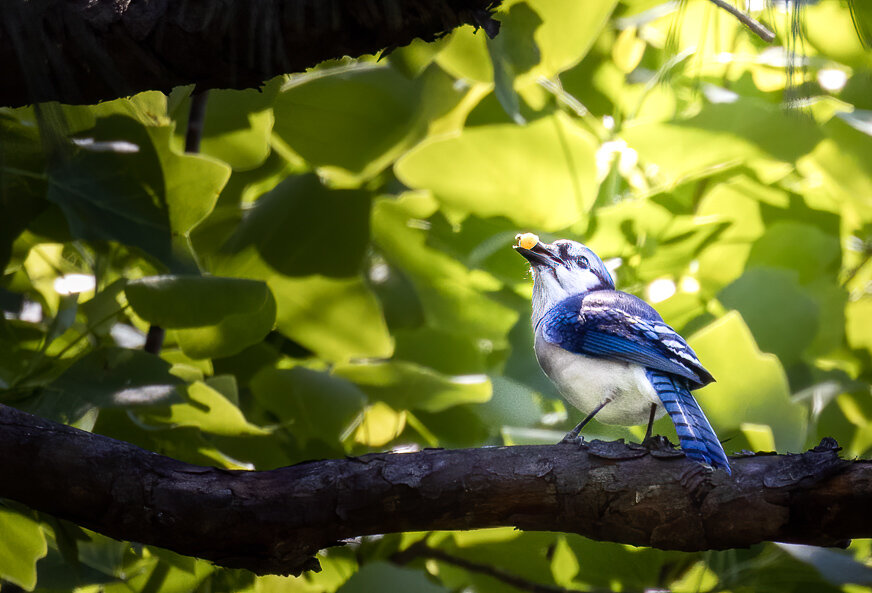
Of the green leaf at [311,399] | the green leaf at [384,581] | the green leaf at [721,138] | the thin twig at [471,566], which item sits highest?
the green leaf at [721,138]

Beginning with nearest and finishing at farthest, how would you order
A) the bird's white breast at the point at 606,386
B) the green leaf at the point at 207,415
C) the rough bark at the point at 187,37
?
the rough bark at the point at 187,37
the bird's white breast at the point at 606,386
the green leaf at the point at 207,415

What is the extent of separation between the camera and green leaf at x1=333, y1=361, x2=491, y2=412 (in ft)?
4.83

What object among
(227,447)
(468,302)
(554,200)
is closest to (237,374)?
(227,447)

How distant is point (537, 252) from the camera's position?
58.1 inches

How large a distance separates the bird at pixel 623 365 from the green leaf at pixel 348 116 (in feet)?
1.34

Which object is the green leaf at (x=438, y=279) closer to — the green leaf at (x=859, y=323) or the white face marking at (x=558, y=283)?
the white face marking at (x=558, y=283)

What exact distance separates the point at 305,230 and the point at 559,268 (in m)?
0.47

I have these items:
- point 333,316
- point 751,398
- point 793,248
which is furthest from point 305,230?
point 793,248

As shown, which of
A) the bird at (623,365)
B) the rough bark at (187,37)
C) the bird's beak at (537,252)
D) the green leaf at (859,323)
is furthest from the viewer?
the green leaf at (859,323)

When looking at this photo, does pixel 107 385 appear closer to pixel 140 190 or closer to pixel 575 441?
pixel 140 190

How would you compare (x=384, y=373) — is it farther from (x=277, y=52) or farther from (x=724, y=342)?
(x=277, y=52)

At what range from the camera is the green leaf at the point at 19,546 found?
1.32 metres

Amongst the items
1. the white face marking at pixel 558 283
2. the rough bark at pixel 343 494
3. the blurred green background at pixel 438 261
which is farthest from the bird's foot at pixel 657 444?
the white face marking at pixel 558 283

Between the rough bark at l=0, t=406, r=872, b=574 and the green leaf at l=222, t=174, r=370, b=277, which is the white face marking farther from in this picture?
the rough bark at l=0, t=406, r=872, b=574
